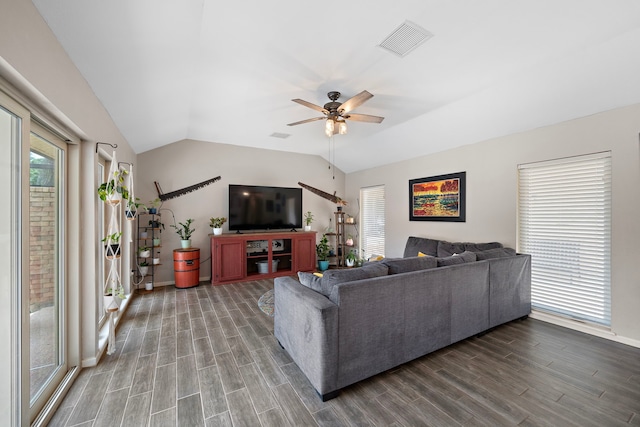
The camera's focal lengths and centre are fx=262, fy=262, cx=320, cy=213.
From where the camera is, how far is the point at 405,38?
2193 millimetres

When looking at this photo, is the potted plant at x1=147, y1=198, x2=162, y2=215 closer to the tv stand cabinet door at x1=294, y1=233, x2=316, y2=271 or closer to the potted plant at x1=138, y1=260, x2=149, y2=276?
the potted plant at x1=138, y1=260, x2=149, y2=276

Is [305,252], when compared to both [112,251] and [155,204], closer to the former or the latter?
[155,204]

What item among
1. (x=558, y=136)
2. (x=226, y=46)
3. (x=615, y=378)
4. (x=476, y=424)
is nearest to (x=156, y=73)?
(x=226, y=46)

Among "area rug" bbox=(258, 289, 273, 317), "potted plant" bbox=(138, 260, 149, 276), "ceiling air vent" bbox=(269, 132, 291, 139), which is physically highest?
"ceiling air vent" bbox=(269, 132, 291, 139)

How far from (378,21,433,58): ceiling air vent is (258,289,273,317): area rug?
10.9 feet

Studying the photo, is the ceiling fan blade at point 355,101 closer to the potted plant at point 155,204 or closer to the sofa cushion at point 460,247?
the sofa cushion at point 460,247

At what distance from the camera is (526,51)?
7.73 ft

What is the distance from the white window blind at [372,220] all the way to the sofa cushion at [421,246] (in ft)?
3.96

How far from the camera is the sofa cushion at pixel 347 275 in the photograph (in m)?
2.13

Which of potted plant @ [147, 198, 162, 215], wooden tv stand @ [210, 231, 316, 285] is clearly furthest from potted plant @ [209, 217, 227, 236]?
potted plant @ [147, 198, 162, 215]

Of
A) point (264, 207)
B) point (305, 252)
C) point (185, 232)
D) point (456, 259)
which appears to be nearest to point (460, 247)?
point (456, 259)

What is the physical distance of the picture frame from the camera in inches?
171

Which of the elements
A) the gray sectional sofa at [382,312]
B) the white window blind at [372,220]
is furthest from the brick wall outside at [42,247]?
A: the white window blind at [372,220]

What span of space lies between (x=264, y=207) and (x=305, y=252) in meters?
1.36
